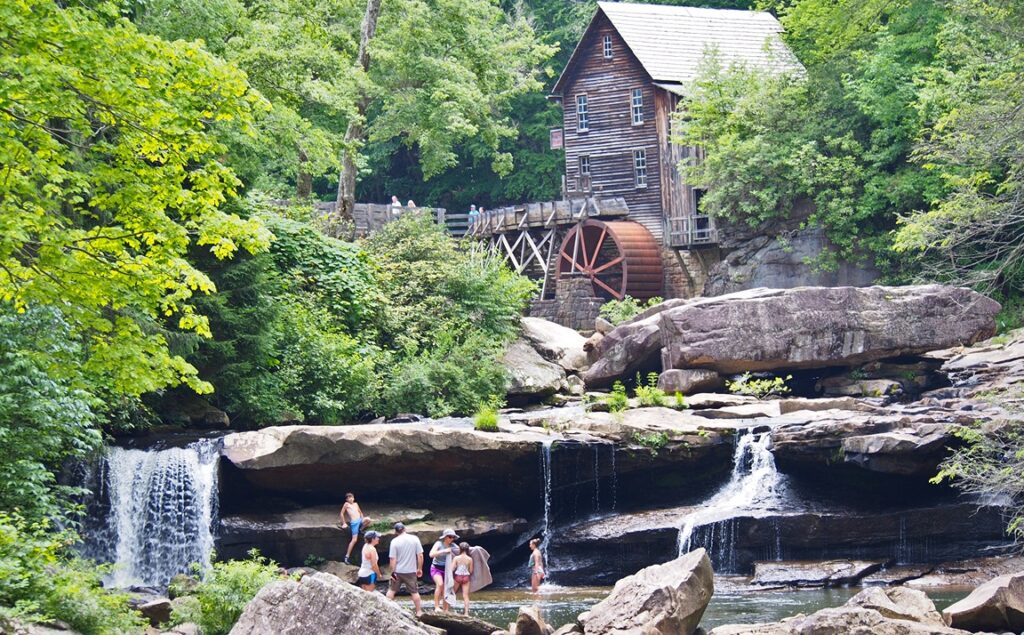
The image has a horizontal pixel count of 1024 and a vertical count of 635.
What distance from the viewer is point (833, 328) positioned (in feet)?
82.9

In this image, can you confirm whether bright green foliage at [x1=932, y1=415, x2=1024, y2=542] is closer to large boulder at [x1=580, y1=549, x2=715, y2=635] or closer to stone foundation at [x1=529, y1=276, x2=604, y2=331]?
large boulder at [x1=580, y1=549, x2=715, y2=635]

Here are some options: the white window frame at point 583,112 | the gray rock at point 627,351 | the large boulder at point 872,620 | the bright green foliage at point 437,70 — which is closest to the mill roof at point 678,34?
the white window frame at point 583,112

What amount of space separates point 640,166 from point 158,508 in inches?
1091

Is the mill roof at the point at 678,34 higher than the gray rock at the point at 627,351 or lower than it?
higher

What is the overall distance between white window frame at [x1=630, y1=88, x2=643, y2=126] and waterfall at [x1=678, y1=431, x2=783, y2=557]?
24.6m

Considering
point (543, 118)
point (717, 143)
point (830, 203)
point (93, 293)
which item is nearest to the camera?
point (93, 293)

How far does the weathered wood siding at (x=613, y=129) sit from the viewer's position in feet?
141

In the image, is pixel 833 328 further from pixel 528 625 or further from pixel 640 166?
pixel 640 166

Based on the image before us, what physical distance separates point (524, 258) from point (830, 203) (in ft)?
48.0

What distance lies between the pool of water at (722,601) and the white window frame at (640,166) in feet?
85.1

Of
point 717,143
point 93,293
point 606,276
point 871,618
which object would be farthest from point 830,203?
point 93,293

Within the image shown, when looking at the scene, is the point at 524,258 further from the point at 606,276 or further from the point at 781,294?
the point at 781,294

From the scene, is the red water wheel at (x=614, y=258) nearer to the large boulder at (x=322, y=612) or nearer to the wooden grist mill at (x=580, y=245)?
the wooden grist mill at (x=580, y=245)

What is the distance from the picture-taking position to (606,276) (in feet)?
143
